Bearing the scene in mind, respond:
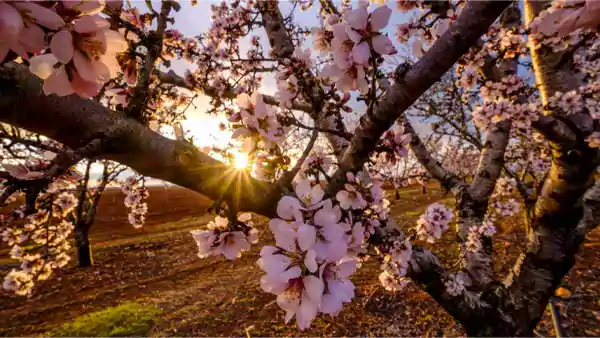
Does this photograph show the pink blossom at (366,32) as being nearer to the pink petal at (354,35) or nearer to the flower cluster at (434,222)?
the pink petal at (354,35)

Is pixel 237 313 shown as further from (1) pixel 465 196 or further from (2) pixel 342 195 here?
(2) pixel 342 195

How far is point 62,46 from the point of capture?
0.57 m

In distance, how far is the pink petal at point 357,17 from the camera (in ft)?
3.18

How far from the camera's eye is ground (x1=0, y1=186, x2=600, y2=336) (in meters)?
4.30

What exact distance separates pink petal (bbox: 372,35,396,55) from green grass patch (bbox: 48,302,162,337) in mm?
5705

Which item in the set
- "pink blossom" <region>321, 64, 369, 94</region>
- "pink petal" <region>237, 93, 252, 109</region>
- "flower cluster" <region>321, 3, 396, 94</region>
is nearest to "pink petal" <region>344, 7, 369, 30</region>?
"flower cluster" <region>321, 3, 396, 94</region>

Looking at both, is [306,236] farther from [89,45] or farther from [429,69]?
[429,69]

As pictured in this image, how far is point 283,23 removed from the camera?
362 cm

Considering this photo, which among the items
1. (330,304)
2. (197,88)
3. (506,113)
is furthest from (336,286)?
(197,88)

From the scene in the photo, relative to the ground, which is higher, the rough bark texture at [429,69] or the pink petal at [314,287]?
the rough bark texture at [429,69]

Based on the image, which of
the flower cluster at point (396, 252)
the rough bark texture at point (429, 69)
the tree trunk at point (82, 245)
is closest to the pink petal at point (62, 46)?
the rough bark texture at point (429, 69)

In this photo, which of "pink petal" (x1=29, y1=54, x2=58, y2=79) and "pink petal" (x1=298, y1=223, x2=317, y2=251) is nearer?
"pink petal" (x1=29, y1=54, x2=58, y2=79)

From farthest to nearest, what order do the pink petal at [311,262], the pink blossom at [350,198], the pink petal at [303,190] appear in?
the pink blossom at [350,198] → the pink petal at [303,190] → the pink petal at [311,262]

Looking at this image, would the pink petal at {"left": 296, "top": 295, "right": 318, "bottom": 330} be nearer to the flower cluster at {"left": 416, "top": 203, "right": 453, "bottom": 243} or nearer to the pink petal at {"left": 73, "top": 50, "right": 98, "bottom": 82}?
the pink petal at {"left": 73, "top": 50, "right": 98, "bottom": 82}
